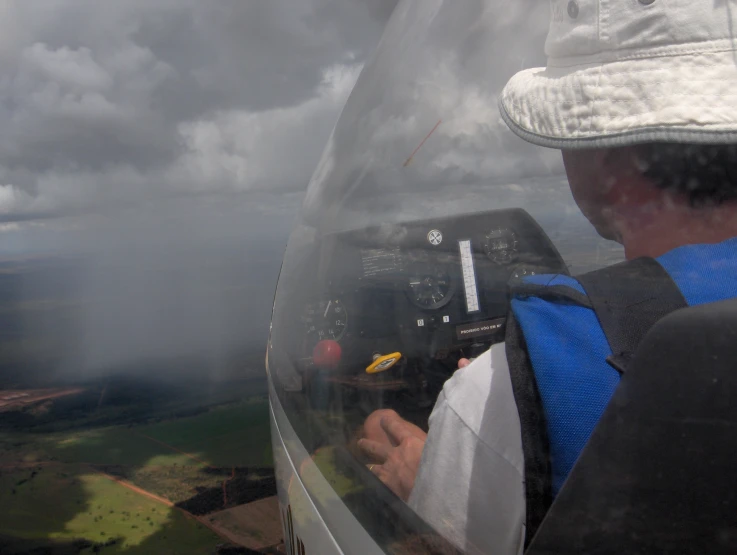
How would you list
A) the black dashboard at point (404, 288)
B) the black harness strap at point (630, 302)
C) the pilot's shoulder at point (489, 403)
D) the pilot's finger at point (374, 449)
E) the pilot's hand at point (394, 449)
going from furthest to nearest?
the black dashboard at point (404, 288), the pilot's finger at point (374, 449), the pilot's hand at point (394, 449), the pilot's shoulder at point (489, 403), the black harness strap at point (630, 302)

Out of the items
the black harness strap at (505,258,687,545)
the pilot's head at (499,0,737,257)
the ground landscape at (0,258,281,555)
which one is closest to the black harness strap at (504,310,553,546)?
the black harness strap at (505,258,687,545)

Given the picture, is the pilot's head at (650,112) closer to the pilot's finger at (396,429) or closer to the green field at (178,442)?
the pilot's finger at (396,429)

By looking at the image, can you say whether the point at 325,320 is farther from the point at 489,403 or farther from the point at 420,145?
the point at 489,403

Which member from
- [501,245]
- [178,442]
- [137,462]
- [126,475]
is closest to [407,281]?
[501,245]

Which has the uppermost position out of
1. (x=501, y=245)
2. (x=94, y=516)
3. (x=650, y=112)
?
(x=650, y=112)

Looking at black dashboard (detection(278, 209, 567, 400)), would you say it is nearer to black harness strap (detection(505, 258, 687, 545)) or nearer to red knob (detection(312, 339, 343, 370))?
red knob (detection(312, 339, 343, 370))

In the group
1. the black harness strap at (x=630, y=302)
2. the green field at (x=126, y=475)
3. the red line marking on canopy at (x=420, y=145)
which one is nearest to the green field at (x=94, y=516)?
the green field at (x=126, y=475)

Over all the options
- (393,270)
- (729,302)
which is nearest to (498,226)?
(393,270)
